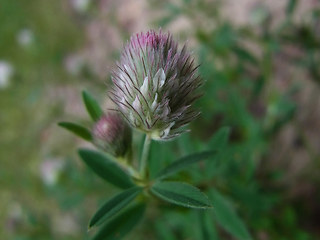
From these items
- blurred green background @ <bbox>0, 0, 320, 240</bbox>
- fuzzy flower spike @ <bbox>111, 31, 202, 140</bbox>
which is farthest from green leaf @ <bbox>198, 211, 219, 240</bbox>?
fuzzy flower spike @ <bbox>111, 31, 202, 140</bbox>

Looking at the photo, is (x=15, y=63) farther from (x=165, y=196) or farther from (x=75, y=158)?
(x=165, y=196)

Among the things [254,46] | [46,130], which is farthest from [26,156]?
[254,46]

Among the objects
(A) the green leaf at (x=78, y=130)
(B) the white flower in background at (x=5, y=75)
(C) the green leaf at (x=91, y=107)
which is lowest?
(A) the green leaf at (x=78, y=130)

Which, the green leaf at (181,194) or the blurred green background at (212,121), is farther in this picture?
the blurred green background at (212,121)

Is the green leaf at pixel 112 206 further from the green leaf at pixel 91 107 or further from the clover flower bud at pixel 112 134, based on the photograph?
the green leaf at pixel 91 107

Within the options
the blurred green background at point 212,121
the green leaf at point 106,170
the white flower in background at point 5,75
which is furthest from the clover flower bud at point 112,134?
the white flower in background at point 5,75

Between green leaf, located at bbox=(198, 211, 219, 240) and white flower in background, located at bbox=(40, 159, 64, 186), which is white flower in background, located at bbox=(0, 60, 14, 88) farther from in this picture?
green leaf, located at bbox=(198, 211, 219, 240)

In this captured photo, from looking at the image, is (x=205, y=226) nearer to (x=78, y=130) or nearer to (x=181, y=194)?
(x=181, y=194)
